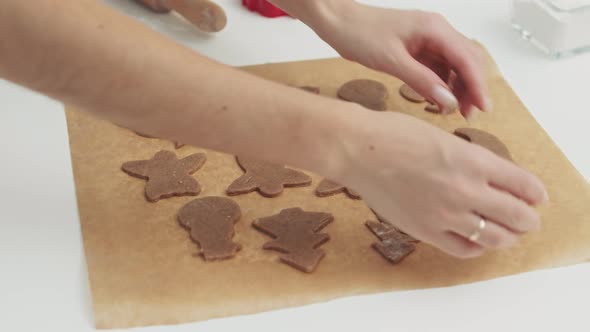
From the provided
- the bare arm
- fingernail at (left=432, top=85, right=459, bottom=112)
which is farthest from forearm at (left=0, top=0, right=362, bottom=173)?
fingernail at (left=432, top=85, right=459, bottom=112)

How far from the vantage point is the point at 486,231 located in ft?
2.94

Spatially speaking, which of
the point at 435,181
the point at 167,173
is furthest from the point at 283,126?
the point at 167,173

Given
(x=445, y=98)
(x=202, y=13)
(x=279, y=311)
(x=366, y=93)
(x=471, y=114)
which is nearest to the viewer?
(x=279, y=311)

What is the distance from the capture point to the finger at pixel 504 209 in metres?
0.88

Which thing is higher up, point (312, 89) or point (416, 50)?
point (416, 50)

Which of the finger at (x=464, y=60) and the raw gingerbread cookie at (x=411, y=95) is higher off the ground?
the finger at (x=464, y=60)

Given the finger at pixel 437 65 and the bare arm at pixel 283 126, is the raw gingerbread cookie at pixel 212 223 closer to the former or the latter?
the bare arm at pixel 283 126

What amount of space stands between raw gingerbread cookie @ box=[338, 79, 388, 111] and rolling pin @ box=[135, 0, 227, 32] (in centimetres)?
27

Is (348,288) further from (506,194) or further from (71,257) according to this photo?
(71,257)

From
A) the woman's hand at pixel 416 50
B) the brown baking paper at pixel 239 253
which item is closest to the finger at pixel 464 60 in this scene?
the woman's hand at pixel 416 50

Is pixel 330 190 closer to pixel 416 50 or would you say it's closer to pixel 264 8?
pixel 416 50

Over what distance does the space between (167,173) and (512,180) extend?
0.48 metres

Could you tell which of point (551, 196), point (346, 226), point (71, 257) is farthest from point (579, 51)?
point (71, 257)

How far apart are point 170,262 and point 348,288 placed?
8.7 inches
